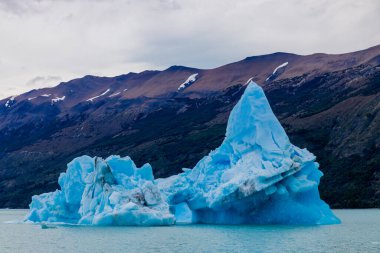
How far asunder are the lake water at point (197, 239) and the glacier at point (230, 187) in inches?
41.5

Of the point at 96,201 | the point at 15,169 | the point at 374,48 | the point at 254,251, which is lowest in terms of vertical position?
the point at 254,251

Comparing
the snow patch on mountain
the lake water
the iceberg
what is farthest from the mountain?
the iceberg

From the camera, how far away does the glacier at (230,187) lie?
3356cm

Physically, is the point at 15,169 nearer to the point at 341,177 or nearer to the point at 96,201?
the point at 341,177

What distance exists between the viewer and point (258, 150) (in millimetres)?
35969

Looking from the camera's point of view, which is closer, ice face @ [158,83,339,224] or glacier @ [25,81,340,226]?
ice face @ [158,83,339,224]

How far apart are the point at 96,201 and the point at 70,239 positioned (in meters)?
5.96

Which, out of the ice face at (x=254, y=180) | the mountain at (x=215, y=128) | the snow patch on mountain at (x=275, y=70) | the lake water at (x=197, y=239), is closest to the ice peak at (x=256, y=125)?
the ice face at (x=254, y=180)

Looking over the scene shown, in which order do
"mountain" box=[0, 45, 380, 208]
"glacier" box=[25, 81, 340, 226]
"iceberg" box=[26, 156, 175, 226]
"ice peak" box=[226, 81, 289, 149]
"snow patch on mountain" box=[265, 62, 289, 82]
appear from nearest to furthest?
"glacier" box=[25, 81, 340, 226] → "iceberg" box=[26, 156, 175, 226] → "ice peak" box=[226, 81, 289, 149] → "mountain" box=[0, 45, 380, 208] → "snow patch on mountain" box=[265, 62, 289, 82]

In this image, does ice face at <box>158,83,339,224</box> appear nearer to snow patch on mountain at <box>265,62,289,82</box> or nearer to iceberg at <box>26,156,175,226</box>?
iceberg at <box>26,156,175,226</box>

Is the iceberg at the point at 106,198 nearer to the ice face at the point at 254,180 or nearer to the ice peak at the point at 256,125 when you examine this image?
the ice face at the point at 254,180

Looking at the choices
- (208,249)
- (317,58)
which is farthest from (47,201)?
(317,58)

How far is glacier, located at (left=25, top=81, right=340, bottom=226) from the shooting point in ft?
110

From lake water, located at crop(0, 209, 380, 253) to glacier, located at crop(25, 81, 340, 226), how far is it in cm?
105
